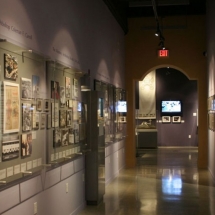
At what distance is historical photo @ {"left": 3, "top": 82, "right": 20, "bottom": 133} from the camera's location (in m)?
4.47

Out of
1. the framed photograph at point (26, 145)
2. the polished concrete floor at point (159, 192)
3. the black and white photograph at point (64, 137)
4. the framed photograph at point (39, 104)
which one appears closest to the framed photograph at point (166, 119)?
the polished concrete floor at point (159, 192)

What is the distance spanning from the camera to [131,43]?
49.0 ft

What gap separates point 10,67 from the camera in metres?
4.60

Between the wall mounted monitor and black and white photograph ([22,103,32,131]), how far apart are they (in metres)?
19.1

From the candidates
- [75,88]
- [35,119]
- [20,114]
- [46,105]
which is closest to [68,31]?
[75,88]

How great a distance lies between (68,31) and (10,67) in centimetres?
277

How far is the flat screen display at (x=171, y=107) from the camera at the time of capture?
78.1 feet

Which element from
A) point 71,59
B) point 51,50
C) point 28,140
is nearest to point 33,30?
point 51,50

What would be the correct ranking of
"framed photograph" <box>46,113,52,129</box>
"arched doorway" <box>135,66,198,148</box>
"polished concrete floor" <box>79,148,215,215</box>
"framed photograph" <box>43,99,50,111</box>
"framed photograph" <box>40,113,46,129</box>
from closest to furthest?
"framed photograph" <box>40,113,46,129</box> < "framed photograph" <box>43,99,50,111</box> < "framed photograph" <box>46,113,52,129</box> < "polished concrete floor" <box>79,148,215,215</box> < "arched doorway" <box>135,66,198,148</box>

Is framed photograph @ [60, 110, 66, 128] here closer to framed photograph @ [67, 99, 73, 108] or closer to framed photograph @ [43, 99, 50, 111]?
framed photograph @ [67, 99, 73, 108]

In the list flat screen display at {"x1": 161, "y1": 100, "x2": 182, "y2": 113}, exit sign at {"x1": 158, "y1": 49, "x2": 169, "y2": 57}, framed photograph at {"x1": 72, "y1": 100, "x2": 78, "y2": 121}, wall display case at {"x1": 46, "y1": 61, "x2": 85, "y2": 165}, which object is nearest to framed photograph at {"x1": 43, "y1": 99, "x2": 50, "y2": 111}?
wall display case at {"x1": 46, "y1": 61, "x2": 85, "y2": 165}

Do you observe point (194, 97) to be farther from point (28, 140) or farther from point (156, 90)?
point (28, 140)

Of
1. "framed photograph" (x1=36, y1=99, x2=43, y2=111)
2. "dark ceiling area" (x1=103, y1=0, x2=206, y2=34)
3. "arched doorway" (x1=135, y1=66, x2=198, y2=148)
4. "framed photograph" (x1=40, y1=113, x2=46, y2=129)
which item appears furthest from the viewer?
"arched doorway" (x1=135, y1=66, x2=198, y2=148)

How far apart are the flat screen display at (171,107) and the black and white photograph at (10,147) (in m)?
19.5
